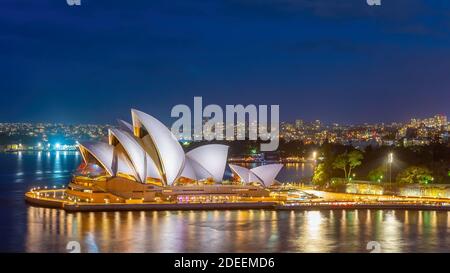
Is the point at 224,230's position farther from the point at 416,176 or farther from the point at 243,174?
the point at 416,176

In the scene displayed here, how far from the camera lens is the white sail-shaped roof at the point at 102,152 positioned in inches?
1291

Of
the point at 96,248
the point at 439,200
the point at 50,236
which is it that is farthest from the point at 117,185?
the point at 439,200

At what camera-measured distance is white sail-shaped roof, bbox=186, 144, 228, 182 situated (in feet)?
116

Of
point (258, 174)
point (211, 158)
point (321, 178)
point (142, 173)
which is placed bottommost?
point (321, 178)

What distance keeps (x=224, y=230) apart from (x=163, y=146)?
788cm

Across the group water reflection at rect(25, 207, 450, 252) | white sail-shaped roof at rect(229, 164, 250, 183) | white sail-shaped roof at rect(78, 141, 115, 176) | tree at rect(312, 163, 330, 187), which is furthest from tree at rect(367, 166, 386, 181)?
white sail-shaped roof at rect(78, 141, 115, 176)

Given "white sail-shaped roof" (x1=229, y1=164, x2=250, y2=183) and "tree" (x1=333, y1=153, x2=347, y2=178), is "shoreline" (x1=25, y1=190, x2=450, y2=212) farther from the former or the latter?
"tree" (x1=333, y1=153, x2=347, y2=178)

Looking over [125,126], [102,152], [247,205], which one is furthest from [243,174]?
[102,152]

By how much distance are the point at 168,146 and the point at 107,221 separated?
6.17 metres

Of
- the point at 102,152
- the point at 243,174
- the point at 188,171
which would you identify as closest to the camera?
the point at 102,152

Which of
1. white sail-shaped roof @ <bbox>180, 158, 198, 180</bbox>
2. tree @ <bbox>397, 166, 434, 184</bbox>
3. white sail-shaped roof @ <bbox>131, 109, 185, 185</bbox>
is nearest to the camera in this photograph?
white sail-shaped roof @ <bbox>131, 109, 185, 185</bbox>

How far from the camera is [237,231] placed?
2588cm

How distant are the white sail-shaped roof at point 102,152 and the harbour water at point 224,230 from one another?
300 cm

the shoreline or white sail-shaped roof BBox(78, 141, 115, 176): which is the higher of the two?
white sail-shaped roof BBox(78, 141, 115, 176)
